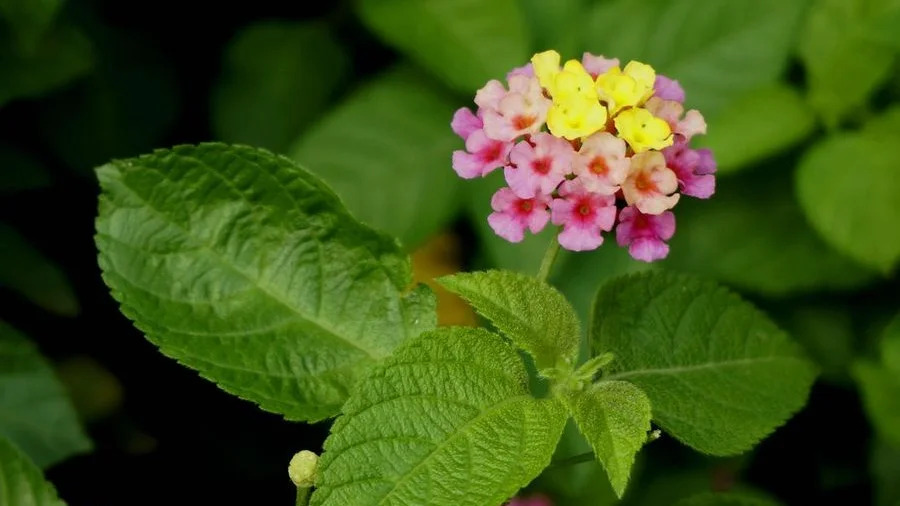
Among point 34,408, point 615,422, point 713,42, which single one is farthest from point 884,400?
point 34,408

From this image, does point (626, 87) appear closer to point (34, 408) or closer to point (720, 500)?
point (720, 500)

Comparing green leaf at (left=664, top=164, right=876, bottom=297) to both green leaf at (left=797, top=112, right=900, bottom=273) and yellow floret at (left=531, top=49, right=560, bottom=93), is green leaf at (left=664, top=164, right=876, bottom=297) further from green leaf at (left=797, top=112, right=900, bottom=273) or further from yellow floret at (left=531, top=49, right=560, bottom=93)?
yellow floret at (left=531, top=49, right=560, bottom=93)

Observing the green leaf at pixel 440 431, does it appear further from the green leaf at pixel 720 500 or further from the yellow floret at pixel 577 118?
the green leaf at pixel 720 500

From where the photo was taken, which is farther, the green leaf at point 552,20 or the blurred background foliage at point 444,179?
the green leaf at point 552,20

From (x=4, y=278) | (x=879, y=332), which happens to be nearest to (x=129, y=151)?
(x=4, y=278)

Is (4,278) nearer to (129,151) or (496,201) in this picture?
(129,151)

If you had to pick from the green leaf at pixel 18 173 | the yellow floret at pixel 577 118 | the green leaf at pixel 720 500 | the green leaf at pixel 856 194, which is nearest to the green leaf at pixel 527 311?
the yellow floret at pixel 577 118
